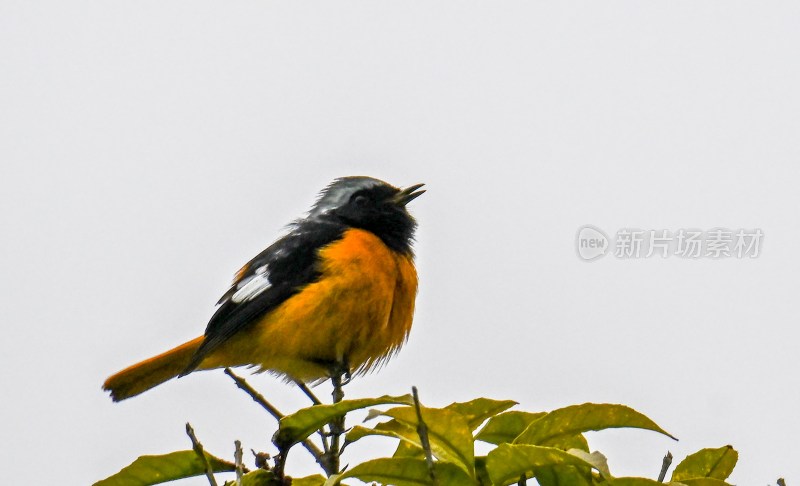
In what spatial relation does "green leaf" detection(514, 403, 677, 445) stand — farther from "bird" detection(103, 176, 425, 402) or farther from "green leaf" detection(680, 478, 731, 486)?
"bird" detection(103, 176, 425, 402)

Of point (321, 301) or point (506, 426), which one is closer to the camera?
point (506, 426)

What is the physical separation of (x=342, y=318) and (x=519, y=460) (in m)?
2.76

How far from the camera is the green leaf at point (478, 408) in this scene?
2422 mm

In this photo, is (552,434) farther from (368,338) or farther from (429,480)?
(368,338)

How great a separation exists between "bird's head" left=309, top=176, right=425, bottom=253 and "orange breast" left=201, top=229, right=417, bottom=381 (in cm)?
31

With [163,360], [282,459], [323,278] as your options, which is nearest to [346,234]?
[323,278]

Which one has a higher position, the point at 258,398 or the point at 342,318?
the point at 342,318

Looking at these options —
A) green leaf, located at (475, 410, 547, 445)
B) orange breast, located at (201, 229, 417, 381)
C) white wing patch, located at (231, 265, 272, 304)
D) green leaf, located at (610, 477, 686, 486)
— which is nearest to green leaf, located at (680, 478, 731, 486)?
green leaf, located at (610, 477, 686, 486)

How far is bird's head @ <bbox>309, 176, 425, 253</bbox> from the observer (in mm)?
5480

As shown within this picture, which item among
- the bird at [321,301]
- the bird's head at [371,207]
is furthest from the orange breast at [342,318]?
the bird's head at [371,207]

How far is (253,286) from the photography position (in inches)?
205

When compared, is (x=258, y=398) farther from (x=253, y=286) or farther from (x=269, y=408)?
(x=253, y=286)

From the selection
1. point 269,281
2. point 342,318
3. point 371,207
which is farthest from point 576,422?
point 371,207

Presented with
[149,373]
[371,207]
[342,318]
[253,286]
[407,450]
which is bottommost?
[407,450]
